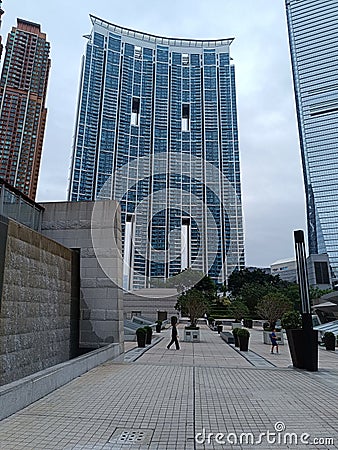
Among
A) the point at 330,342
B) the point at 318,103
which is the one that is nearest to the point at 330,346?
the point at 330,342

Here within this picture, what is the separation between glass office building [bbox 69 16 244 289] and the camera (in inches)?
1810

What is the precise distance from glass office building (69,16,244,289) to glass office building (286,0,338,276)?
1188 inches

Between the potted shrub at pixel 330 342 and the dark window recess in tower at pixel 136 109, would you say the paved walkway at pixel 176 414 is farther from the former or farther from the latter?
the dark window recess in tower at pixel 136 109

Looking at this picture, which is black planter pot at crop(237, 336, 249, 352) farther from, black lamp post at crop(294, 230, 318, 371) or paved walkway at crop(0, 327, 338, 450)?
paved walkway at crop(0, 327, 338, 450)

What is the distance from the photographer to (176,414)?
15.2ft

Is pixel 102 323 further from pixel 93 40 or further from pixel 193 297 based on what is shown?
pixel 93 40

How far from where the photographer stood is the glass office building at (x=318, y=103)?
262 ft

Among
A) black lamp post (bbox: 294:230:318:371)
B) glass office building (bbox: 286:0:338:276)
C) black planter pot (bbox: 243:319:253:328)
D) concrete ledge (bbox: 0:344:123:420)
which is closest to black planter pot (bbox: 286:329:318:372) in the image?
black lamp post (bbox: 294:230:318:371)

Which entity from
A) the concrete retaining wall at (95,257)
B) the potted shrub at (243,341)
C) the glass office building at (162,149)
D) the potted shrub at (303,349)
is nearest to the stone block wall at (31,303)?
the concrete retaining wall at (95,257)

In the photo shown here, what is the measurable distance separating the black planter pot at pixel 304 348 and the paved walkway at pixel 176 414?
3.88ft

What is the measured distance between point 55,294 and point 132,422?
4.45m

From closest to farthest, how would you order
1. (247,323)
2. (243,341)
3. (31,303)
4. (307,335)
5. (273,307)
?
(31,303)
(307,335)
(243,341)
(273,307)
(247,323)

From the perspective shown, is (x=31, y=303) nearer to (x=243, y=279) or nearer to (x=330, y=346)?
(x=330, y=346)

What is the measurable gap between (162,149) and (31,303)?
53.7 metres
